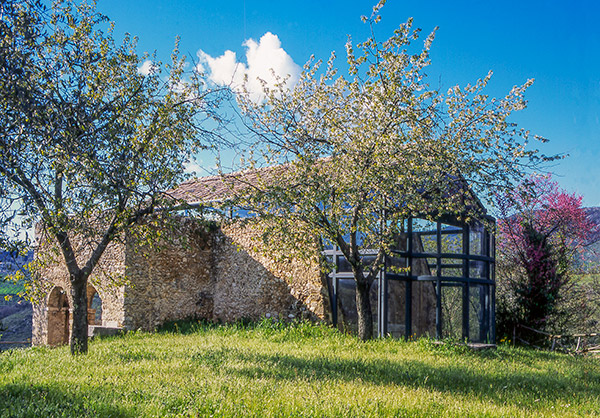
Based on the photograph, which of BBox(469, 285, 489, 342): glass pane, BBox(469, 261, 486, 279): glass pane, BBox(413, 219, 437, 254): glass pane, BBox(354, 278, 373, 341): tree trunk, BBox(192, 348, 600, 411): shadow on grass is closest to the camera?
BBox(192, 348, 600, 411): shadow on grass

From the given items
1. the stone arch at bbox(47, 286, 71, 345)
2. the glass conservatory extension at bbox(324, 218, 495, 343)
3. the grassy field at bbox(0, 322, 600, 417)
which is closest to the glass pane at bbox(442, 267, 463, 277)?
the glass conservatory extension at bbox(324, 218, 495, 343)

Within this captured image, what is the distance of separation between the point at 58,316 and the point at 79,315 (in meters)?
9.37

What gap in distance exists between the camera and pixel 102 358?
9.02 meters

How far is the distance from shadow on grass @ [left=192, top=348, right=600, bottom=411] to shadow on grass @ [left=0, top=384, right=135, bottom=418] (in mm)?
2155

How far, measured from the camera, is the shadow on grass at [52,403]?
5.17 metres

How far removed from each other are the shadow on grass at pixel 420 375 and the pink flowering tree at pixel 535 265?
5.84 m

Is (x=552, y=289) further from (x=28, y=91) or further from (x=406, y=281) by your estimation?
(x=28, y=91)

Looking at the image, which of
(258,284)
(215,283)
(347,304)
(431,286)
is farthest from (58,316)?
(431,286)

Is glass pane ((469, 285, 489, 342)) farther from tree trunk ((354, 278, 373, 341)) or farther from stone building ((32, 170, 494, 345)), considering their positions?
tree trunk ((354, 278, 373, 341))

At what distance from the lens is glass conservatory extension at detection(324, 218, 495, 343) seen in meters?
12.9

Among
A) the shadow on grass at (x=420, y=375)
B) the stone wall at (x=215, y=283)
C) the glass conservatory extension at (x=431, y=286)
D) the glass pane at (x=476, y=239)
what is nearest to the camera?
the shadow on grass at (x=420, y=375)

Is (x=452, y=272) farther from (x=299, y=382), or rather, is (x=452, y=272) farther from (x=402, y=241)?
(x=299, y=382)

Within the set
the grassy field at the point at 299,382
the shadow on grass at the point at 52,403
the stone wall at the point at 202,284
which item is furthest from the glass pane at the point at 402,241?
the shadow on grass at the point at 52,403

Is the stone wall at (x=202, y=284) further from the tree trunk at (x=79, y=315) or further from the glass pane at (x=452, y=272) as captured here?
the tree trunk at (x=79, y=315)
